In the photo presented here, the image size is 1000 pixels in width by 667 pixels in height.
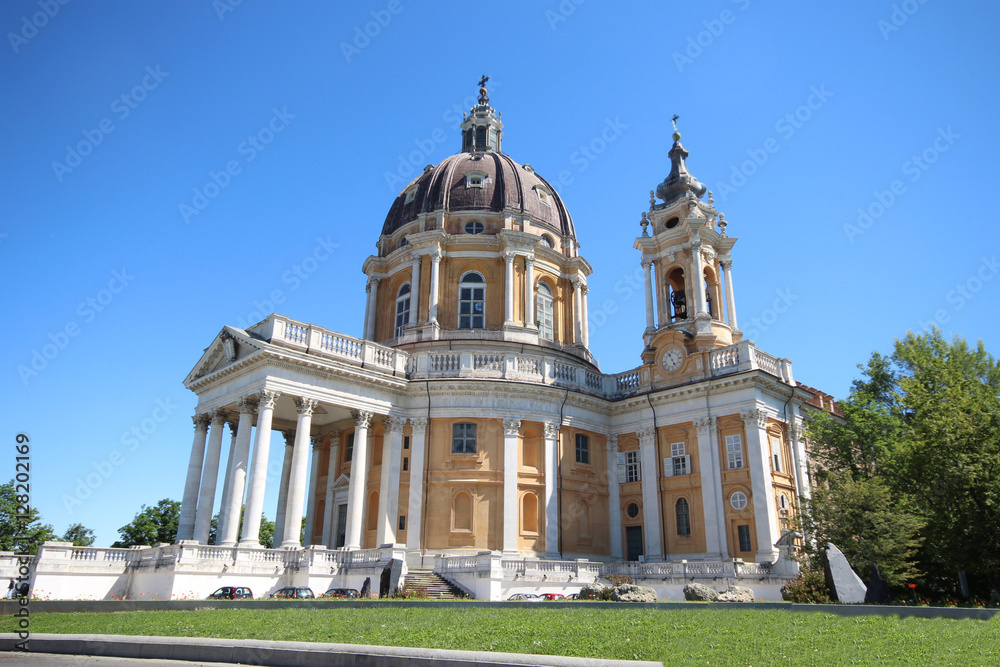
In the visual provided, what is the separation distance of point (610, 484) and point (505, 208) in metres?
17.2

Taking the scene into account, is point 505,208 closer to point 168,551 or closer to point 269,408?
point 269,408

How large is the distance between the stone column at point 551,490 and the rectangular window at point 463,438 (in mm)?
3518

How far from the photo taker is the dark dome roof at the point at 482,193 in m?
43.2

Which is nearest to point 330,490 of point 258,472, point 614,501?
point 258,472

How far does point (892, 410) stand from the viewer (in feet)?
107

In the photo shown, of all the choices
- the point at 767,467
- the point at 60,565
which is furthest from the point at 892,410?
the point at 60,565

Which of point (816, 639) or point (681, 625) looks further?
point (681, 625)

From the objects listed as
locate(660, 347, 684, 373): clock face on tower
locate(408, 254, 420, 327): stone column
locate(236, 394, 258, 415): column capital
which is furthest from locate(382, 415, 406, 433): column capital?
locate(660, 347, 684, 373): clock face on tower

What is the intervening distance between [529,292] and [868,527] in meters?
22.7

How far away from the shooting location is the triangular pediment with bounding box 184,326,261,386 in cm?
3014

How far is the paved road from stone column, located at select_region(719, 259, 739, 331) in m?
31.8

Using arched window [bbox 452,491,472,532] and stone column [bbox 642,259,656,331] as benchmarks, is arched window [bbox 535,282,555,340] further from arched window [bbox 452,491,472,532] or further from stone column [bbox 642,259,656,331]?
A: arched window [bbox 452,491,472,532]

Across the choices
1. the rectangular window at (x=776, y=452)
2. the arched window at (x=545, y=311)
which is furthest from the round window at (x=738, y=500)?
the arched window at (x=545, y=311)

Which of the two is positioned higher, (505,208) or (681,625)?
(505,208)
